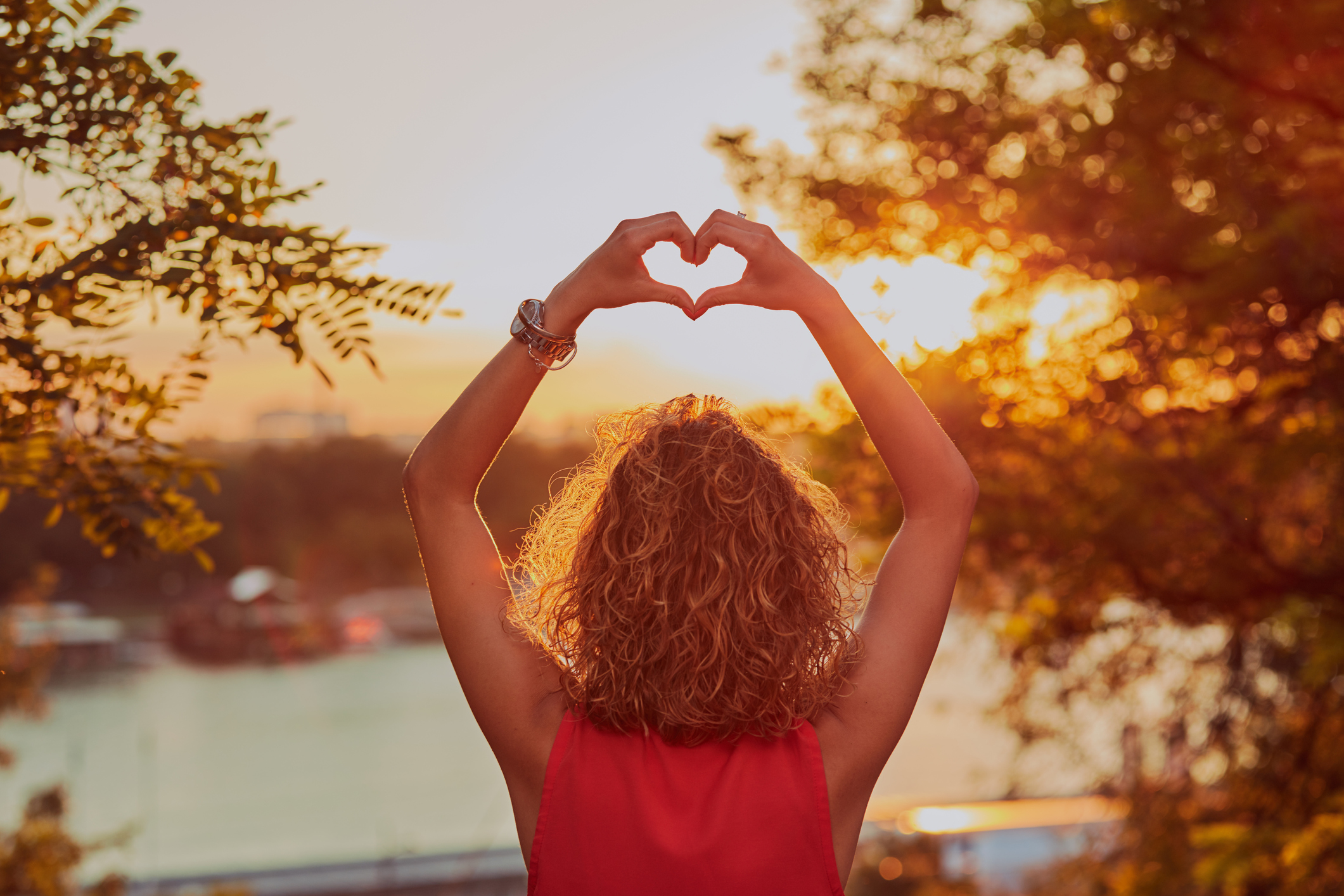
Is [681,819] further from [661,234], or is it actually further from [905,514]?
[661,234]

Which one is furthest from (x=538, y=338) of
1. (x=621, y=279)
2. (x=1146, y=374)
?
(x=1146, y=374)

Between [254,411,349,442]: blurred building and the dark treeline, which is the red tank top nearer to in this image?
the dark treeline

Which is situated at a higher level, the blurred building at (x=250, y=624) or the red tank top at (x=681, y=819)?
the red tank top at (x=681, y=819)

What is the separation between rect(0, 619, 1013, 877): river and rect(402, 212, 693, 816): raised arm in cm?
2348

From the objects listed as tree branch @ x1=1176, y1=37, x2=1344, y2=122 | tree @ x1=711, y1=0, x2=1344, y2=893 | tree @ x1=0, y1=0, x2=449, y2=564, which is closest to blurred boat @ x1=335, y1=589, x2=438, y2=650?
tree @ x1=711, y1=0, x2=1344, y2=893

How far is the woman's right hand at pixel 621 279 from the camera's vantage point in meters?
1.17

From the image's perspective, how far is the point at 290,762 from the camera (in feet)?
121

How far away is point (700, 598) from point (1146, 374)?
5.23 meters

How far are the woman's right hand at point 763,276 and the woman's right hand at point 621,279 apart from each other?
3 cm

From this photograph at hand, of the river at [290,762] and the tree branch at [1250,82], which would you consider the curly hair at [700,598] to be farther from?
the river at [290,762]

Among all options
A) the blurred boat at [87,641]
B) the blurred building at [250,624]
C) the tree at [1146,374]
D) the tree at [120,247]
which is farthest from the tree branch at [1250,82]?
the blurred building at [250,624]

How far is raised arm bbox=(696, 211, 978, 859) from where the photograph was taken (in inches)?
45.6

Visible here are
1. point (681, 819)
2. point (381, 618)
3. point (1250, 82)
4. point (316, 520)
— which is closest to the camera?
point (681, 819)

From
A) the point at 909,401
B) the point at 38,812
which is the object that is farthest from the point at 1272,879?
the point at 38,812
